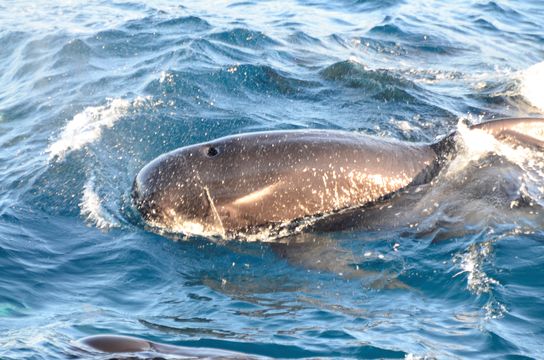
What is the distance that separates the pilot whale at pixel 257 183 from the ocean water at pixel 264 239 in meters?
0.25

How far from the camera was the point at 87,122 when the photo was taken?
519 inches

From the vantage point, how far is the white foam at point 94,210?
972 cm

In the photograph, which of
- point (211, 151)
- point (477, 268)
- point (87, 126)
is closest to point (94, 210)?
point (211, 151)

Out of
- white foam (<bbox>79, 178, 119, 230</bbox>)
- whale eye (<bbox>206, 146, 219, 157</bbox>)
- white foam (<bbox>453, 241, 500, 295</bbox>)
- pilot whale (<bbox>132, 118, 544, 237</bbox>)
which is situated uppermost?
whale eye (<bbox>206, 146, 219, 157</bbox>)

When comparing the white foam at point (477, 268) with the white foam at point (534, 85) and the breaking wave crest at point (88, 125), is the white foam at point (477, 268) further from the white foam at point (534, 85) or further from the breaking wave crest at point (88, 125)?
the white foam at point (534, 85)

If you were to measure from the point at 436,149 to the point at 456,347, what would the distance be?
3.82 metres

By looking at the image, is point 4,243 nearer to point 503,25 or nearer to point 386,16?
point 386,16

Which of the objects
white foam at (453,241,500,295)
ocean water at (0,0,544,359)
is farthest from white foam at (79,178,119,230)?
white foam at (453,241,500,295)

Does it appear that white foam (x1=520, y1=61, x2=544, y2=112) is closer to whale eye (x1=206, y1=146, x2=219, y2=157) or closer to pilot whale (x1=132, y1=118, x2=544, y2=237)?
pilot whale (x1=132, y1=118, x2=544, y2=237)

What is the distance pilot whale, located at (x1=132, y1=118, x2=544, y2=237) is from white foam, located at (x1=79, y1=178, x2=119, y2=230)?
60 cm

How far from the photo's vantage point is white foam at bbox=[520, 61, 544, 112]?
14.3 meters

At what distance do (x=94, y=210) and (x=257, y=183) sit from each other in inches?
93.3

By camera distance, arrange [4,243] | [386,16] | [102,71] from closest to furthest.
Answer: [4,243] < [102,71] < [386,16]

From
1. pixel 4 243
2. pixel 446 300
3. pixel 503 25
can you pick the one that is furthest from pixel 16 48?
pixel 446 300
